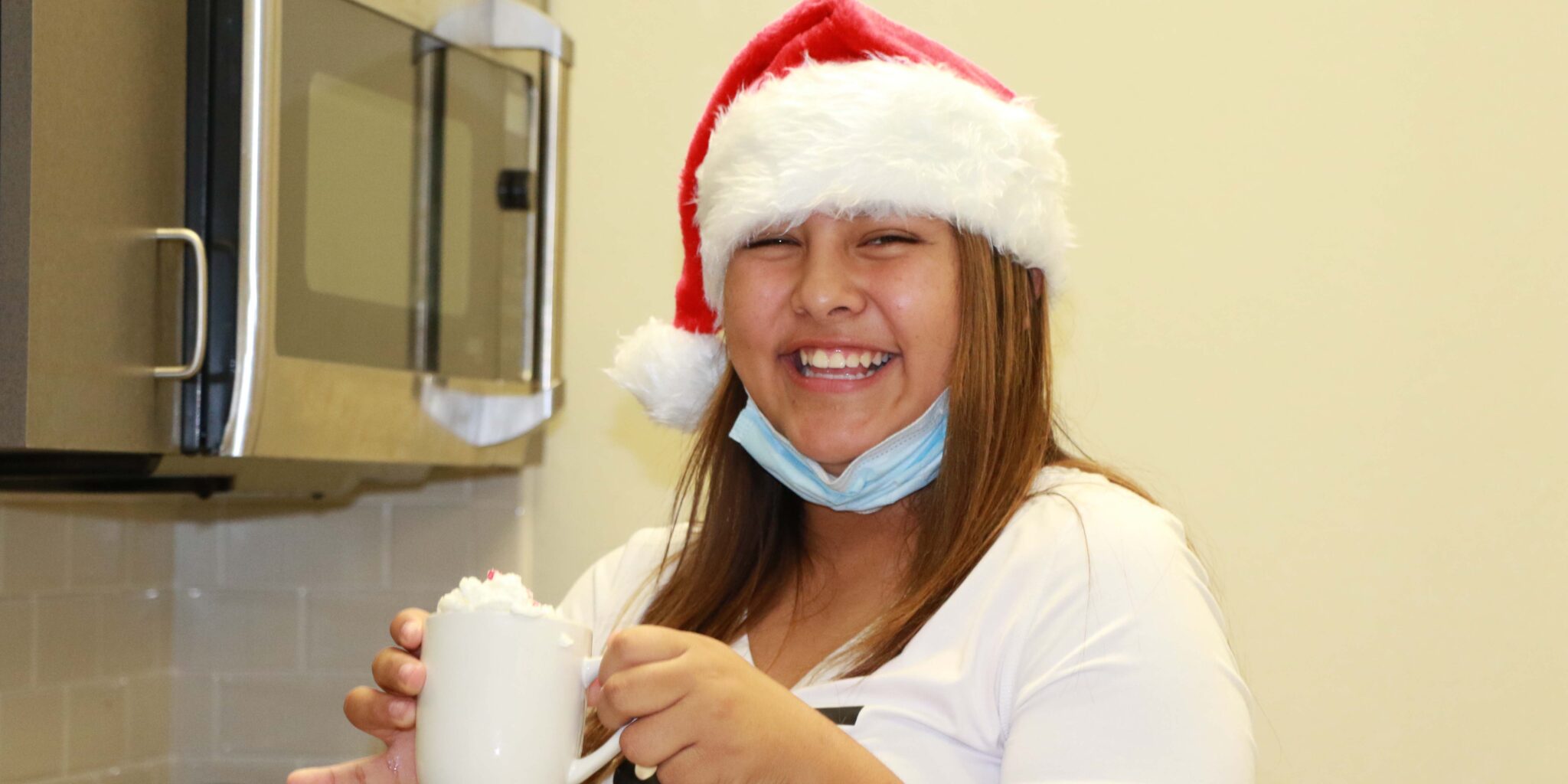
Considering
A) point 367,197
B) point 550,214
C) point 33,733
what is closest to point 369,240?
point 367,197

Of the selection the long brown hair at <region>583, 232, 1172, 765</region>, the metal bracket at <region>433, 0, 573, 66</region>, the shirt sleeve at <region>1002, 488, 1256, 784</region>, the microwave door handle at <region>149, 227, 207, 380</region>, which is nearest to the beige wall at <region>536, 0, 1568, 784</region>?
the metal bracket at <region>433, 0, 573, 66</region>

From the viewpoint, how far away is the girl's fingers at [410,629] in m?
0.80

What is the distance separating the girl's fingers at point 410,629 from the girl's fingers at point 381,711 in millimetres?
29

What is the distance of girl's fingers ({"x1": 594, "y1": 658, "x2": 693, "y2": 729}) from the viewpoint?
707 millimetres

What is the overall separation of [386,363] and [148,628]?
2.09 feet

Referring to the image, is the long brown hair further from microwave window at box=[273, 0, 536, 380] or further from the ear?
microwave window at box=[273, 0, 536, 380]

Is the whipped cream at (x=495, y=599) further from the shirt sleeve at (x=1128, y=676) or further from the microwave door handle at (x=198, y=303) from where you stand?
the microwave door handle at (x=198, y=303)

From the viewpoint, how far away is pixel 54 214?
1.10 meters

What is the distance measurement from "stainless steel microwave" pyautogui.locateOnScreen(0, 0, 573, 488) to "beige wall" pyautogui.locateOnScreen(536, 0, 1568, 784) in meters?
0.58

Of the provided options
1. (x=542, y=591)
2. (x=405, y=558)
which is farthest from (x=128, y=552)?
(x=542, y=591)

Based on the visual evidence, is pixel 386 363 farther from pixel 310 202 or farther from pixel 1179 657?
pixel 1179 657

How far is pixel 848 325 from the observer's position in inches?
41.3

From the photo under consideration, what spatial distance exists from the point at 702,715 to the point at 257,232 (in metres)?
0.72

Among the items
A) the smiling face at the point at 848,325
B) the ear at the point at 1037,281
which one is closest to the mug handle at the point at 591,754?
→ the smiling face at the point at 848,325
